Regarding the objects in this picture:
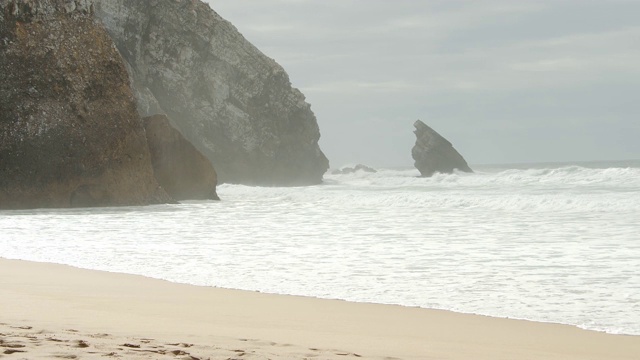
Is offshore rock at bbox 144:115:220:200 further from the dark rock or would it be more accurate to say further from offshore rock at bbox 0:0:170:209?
the dark rock

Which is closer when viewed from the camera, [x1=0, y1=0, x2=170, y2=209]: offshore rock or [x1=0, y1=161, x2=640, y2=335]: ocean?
[x1=0, y1=161, x2=640, y2=335]: ocean

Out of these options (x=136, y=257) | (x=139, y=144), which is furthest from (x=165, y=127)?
(x=136, y=257)

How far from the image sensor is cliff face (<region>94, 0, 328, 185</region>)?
45.1 metres

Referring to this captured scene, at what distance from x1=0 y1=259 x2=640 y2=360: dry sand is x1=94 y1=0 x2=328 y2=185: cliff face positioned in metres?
34.2

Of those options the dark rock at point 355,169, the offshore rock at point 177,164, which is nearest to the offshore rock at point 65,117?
the offshore rock at point 177,164

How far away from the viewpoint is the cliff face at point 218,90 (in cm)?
4506

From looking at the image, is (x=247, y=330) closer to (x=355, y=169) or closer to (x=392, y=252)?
(x=392, y=252)

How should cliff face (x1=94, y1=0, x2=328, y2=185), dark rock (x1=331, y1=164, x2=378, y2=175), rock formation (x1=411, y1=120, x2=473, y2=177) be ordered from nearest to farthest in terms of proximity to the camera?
cliff face (x1=94, y1=0, x2=328, y2=185) < rock formation (x1=411, y1=120, x2=473, y2=177) < dark rock (x1=331, y1=164, x2=378, y2=175)

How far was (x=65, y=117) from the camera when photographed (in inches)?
969

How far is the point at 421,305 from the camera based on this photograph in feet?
24.6

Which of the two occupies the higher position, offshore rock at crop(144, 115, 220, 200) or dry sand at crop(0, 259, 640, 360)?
offshore rock at crop(144, 115, 220, 200)

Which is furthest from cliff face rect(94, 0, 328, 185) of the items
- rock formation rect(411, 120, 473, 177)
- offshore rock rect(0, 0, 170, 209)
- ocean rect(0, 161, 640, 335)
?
ocean rect(0, 161, 640, 335)

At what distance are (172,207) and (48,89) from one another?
16.7 ft

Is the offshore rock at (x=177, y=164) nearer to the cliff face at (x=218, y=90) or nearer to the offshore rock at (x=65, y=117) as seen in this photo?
the offshore rock at (x=65, y=117)
